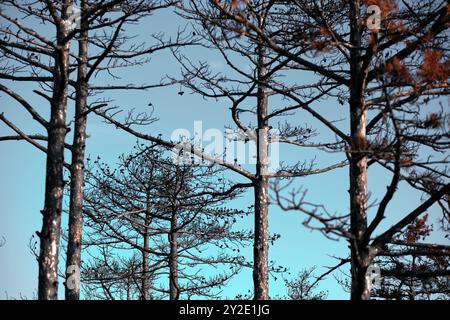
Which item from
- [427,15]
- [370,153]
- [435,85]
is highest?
[427,15]

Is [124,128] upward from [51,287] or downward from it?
upward

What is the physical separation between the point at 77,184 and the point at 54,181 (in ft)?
3.78

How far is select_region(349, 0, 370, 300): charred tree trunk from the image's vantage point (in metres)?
6.43

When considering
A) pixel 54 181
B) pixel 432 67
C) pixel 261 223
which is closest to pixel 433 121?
pixel 432 67

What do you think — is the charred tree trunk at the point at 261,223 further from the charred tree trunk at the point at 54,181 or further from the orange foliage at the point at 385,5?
the charred tree trunk at the point at 54,181

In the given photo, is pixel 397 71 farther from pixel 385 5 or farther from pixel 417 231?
pixel 417 231

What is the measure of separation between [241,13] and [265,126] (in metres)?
3.54

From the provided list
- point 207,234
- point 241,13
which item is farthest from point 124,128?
point 207,234

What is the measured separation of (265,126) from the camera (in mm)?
10797

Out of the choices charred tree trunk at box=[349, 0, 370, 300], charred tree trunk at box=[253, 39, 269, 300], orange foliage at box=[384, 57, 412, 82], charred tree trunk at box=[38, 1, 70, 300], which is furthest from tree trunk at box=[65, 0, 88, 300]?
orange foliage at box=[384, 57, 412, 82]

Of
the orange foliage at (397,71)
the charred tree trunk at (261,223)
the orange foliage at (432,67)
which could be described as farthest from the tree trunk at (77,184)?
the orange foliage at (432,67)

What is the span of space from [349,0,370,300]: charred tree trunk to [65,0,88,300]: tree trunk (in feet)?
13.9

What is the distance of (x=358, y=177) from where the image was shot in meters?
7.15
